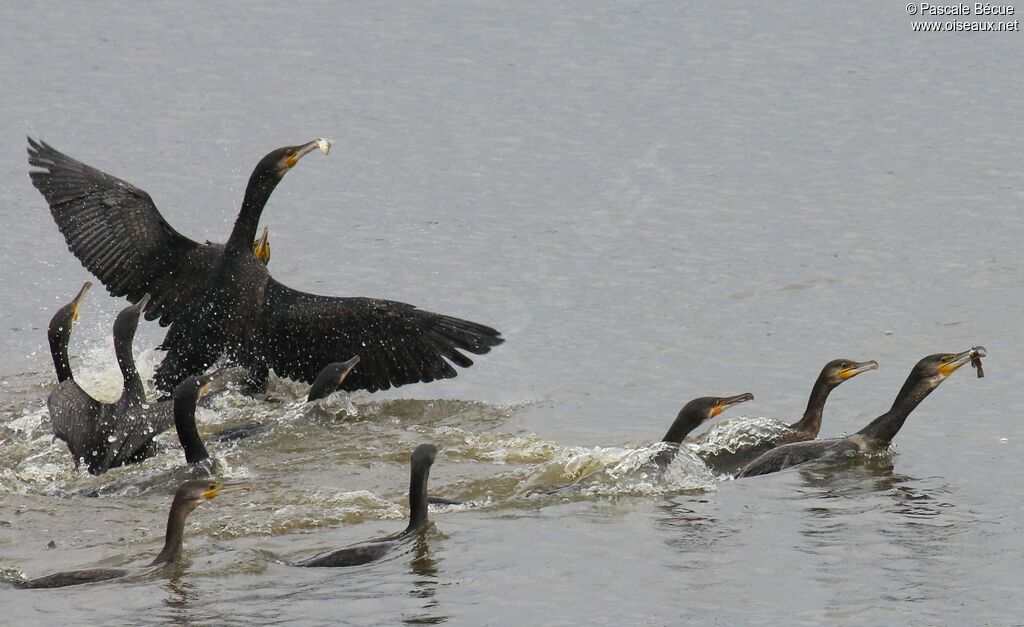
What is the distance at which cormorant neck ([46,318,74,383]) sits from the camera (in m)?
11.1

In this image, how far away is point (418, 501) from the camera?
8.45m

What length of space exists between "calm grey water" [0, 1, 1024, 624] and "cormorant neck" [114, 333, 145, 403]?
21.1 inches

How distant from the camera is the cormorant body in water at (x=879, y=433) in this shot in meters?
10.1

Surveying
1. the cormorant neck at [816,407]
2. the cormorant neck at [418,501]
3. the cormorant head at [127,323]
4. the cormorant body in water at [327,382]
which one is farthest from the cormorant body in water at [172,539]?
the cormorant neck at [816,407]

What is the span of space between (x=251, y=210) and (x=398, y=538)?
12.3 ft

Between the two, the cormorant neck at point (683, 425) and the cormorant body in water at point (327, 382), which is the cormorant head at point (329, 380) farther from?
the cormorant neck at point (683, 425)

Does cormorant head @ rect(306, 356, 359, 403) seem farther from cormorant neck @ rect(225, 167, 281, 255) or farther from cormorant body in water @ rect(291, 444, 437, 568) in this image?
cormorant body in water @ rect(291, 444, 437, 568)

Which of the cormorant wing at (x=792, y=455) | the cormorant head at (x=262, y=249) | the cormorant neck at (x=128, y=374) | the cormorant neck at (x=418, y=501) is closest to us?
the cormorant neck at (x=418, y=501)

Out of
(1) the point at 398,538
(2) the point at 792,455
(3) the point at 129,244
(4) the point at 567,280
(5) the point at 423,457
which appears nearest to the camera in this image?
(1) the point at 398,538

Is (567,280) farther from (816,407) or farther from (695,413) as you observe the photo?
(695,413)

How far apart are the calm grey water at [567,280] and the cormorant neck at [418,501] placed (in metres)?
0.14

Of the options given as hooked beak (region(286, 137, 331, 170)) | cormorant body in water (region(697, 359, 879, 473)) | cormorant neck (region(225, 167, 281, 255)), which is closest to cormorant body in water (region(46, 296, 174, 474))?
cormorant neck (region(225, 167, 281, 255))

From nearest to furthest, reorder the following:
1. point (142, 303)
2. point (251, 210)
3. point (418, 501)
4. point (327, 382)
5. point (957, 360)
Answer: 1. point (418, 501)
2. point (957, 360)
3. point (142, 303)
4. point (327, 382)
5. point (251, 210)

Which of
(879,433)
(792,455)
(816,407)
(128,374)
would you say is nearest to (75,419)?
(128,374)
